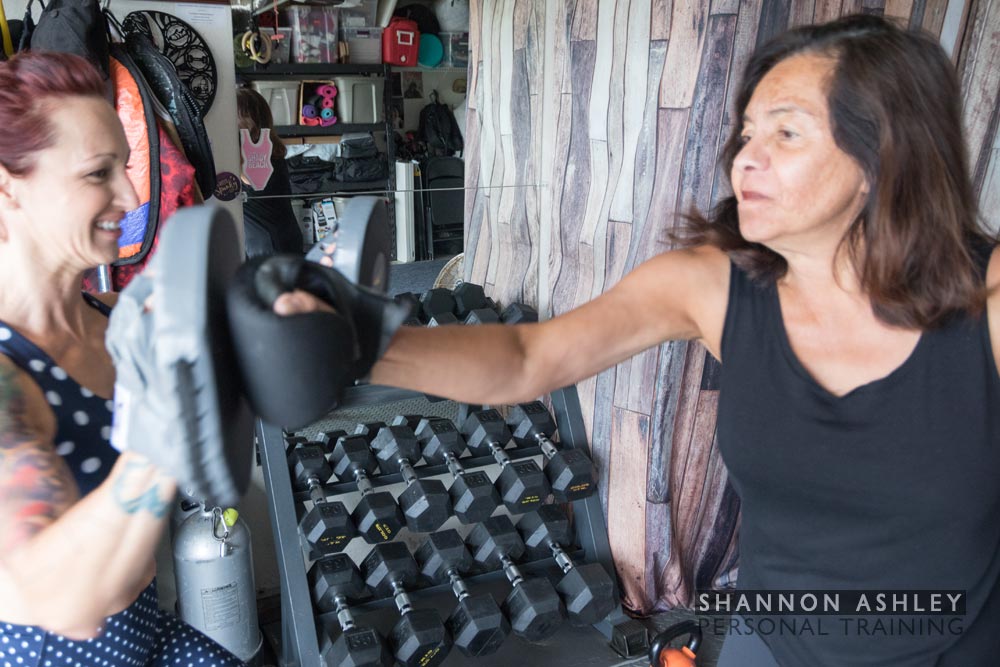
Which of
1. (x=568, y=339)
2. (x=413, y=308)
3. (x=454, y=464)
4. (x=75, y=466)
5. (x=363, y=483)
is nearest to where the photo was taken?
(x=75, y=466)

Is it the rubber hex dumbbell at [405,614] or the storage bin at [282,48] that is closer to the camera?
the rubber hex dumbbell at [405,614]

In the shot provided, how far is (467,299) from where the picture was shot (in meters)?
3.01

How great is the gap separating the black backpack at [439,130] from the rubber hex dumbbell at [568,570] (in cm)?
146

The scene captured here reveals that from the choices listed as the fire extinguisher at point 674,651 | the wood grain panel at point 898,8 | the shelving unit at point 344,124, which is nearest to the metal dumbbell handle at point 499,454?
the fire extinguisher at point 674,651

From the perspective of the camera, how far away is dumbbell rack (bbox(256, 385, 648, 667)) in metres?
2.30

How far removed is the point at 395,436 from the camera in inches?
103

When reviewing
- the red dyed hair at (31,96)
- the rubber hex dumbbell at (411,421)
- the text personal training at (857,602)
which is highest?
the red dyed hair at (31,96)

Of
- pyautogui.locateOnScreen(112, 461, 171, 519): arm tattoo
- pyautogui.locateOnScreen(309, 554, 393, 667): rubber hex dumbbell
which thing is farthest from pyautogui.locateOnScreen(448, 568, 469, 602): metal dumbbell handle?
pyautogui.locateOnScreen(112, 461, 171, 519): arm tattoo

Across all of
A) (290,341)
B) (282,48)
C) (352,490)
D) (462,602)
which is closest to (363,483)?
(352,490)

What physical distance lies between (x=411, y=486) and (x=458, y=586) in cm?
32

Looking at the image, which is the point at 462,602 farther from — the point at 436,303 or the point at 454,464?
the point at 436,303

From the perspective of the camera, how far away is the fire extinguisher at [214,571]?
233 cm

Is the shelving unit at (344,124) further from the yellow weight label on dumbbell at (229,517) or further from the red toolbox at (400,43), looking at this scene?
the yellow weight label on dumbbell at (229,517)

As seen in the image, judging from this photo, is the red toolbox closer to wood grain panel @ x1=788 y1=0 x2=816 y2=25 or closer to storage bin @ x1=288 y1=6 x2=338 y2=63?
storage bin @ x1=288 y1=6 x2=338 y2=63
